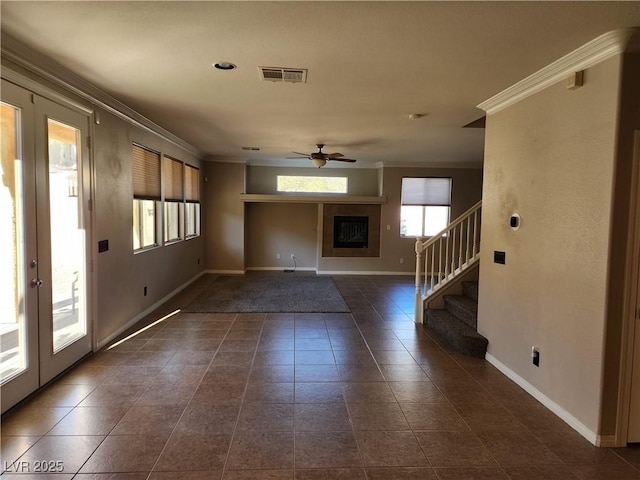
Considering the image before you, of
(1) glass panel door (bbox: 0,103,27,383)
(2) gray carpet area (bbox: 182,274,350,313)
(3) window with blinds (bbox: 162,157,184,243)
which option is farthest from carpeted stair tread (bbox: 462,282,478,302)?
(1) glass panel door (bbox: 0,103,27,383)

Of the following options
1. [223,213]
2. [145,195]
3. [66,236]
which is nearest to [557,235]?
[66,236]

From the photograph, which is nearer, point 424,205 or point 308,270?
point 424,205

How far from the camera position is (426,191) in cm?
885

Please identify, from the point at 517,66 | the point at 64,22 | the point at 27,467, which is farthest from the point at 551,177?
the point at 27,467

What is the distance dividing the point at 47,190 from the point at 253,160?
598 centimetres

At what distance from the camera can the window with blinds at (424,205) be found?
8.83 metres

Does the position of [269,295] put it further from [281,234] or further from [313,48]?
[313,48]

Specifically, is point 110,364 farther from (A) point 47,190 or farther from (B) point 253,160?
(B) point 253,160

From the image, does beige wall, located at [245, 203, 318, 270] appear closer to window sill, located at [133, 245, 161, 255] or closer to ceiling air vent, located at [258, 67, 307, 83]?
window sill, located at [133, 245, 161, 255]

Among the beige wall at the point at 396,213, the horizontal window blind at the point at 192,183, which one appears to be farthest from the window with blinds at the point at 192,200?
the beige wall at the point at 396,213

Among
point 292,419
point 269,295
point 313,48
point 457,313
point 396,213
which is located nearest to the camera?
point 313,48

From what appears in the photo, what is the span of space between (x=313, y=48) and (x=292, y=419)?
2598mm

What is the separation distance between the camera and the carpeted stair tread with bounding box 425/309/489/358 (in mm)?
3908

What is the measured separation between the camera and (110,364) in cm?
358
